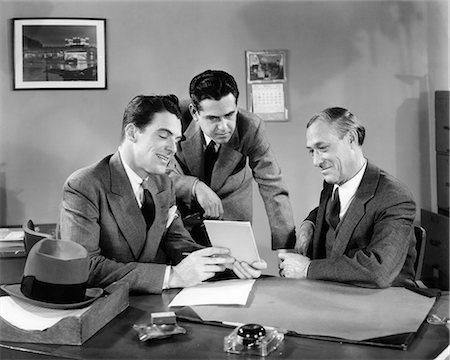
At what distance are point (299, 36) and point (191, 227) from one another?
1.51 metres

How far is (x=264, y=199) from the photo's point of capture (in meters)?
3.59

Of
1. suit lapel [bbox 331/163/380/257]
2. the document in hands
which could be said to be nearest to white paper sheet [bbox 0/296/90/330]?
the document in hands

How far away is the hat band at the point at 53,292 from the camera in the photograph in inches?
74.8

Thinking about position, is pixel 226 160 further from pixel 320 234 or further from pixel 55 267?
pixel 55 267

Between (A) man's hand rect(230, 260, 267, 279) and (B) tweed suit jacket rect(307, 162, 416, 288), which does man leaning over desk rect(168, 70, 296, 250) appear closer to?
(A) man's hand rect(230, 260, 267, 279)

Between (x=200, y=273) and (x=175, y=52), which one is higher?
(x=175, y=52)

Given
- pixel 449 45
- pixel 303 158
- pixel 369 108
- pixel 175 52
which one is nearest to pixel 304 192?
pixel 303 158

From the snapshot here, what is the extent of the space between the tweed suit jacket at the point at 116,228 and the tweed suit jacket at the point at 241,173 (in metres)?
0.49

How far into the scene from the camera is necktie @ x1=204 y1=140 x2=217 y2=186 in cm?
321

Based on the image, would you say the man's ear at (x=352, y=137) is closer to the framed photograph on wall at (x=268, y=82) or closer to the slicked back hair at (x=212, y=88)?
the slicked back hair at (x=212, y=88)

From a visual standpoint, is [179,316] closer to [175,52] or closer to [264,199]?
[264,199]

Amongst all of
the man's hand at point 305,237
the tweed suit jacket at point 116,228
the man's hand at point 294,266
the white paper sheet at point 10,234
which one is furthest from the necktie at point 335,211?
the white paper sheet at point 10,234

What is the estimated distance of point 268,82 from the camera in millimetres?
3805

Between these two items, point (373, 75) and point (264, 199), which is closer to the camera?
point (264, 199)
